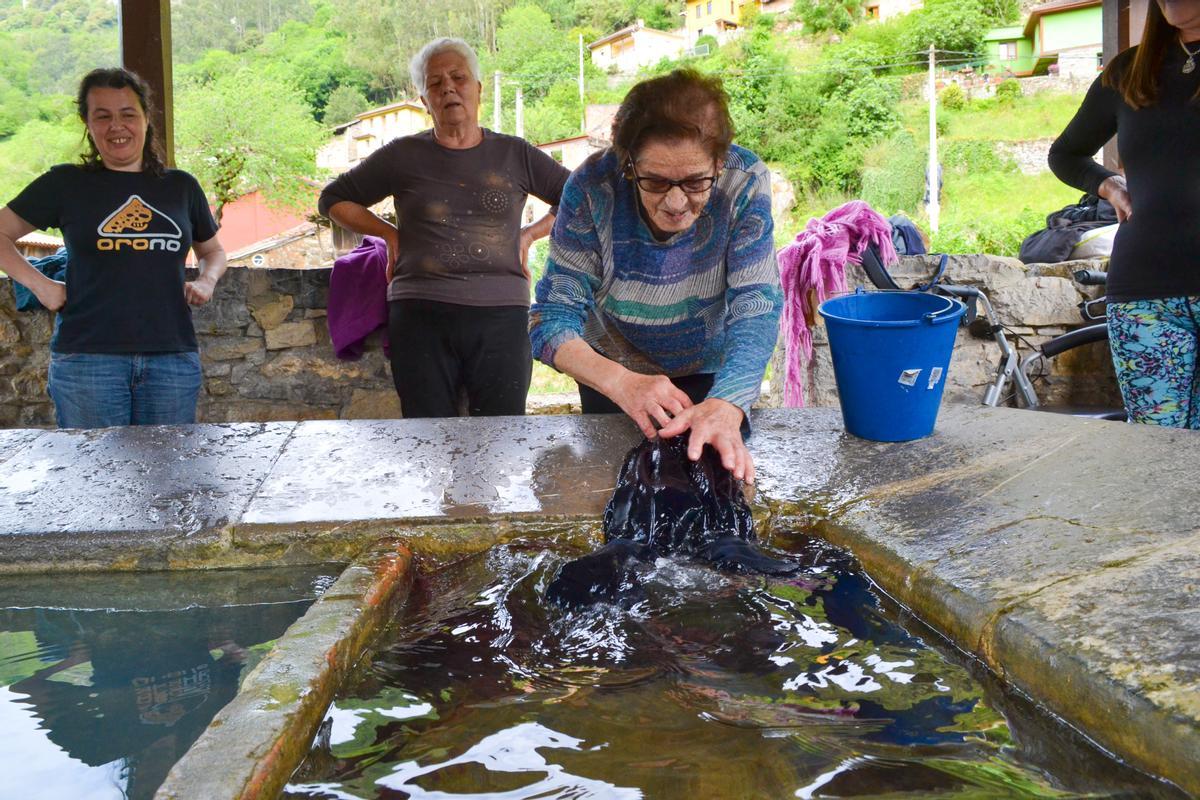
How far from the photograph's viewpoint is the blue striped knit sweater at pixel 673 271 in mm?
2473

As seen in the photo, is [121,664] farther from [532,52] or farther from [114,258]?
[532,52]

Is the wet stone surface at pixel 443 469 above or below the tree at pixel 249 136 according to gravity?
below

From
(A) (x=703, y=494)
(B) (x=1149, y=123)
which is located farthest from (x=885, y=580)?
(B) (x=1149, y=123)

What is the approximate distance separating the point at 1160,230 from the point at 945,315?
2.43ft

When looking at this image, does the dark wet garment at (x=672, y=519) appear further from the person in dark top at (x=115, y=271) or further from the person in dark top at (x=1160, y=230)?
the person in dark top at (x=115, y=271)

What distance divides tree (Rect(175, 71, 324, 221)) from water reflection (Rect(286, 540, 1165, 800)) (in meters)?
28.4

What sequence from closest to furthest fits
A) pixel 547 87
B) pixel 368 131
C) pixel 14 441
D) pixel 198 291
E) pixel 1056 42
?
pixel 14 441
pixel 198 291
pixel 368 131
pixel 1056 42
pixel 547 87

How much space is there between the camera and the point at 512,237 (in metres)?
4.01

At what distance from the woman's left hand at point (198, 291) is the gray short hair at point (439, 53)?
1.21 meters

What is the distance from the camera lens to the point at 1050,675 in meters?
1.43

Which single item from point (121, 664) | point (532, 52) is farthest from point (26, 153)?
point (121, 664)

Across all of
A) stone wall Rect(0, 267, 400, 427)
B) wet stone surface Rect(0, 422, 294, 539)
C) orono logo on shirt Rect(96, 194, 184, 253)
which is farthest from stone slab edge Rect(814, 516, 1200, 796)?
stone wall Rect(0, 267, 400, 427)

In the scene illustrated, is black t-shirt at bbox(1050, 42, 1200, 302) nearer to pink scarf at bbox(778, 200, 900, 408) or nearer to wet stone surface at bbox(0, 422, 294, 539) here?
pink scarf at bbox(778, 200, 900, 408)

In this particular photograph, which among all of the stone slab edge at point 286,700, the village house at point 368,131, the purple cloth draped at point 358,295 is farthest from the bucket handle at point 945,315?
the village house at point 368,131
